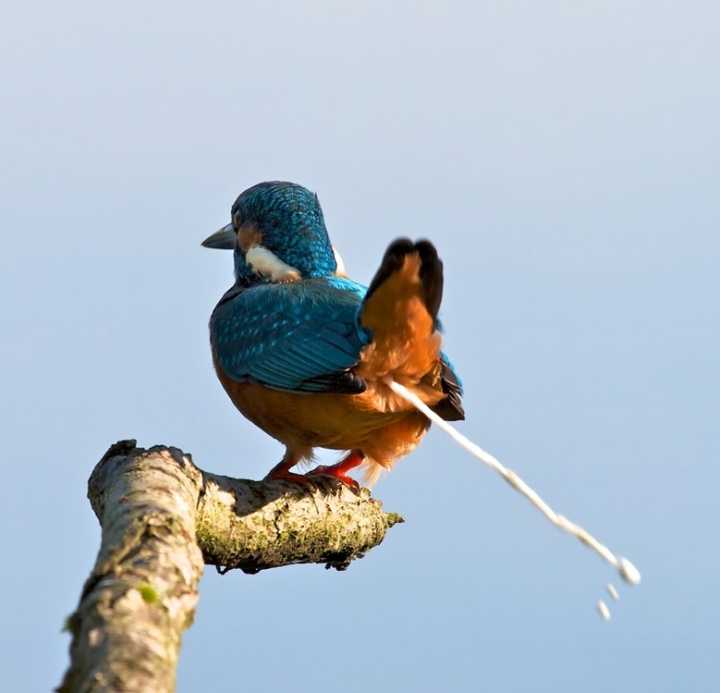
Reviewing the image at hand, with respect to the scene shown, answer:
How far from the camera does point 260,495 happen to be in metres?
4.84

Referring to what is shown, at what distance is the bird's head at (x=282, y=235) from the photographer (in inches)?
239

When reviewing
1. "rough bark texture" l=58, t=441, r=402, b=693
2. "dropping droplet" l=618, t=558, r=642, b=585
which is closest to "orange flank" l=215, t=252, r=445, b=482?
"rough bark texture" l=58, t=441, r=402, b=693

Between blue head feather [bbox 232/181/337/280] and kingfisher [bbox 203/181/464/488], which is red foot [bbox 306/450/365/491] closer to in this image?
kingfisher [bbox 203/181/464/488]

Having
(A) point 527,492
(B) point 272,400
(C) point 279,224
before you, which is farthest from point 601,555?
(C) point 279,224

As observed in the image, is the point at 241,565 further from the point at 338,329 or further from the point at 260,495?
the point at 338,329

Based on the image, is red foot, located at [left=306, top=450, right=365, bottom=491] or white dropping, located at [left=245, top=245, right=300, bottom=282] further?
white dropping, located at [left=245, top=245, right=300, bottom=282]

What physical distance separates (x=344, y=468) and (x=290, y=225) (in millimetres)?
1184

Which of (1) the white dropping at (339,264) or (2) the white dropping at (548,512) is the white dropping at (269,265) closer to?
(1) the white dropping at (339,264)

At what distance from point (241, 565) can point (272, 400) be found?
0.87 m

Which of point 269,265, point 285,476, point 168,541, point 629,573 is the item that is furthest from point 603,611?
point 269,265

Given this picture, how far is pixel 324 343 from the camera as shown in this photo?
206 inches

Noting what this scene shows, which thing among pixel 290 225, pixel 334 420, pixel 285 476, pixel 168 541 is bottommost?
pixel 168 541

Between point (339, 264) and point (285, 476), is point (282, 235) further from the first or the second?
point (285, 476)

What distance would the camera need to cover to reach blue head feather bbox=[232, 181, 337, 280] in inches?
239
